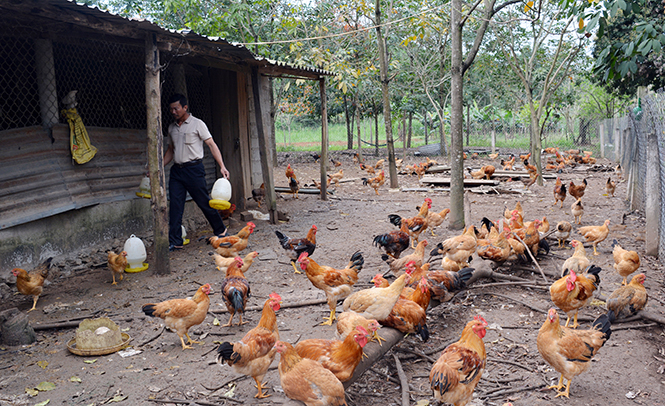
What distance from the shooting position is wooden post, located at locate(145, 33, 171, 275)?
6004 millimetres

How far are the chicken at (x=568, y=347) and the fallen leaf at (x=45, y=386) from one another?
13.0 ft

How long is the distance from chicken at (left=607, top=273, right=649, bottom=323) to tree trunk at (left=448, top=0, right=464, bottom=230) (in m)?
3.97

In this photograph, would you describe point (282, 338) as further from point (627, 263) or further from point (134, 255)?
point (627, 263)

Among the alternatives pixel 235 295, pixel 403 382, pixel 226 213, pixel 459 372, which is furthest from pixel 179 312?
pixel 226 213

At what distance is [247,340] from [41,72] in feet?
18.3

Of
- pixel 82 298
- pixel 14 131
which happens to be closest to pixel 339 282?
pixel 82 298

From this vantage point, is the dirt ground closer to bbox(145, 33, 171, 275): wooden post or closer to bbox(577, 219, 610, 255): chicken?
bbox(577, 219, 610, 255): chicken

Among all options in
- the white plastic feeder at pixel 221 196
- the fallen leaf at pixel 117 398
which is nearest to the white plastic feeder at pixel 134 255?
the white plastic feeder at pixel 221 196

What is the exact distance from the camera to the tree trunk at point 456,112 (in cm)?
810

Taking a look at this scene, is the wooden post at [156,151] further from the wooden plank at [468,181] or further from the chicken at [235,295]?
the wooden plank at [468,181]

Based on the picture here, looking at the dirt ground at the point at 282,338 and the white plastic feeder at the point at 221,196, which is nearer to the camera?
the dirt ground at the point at 282,338

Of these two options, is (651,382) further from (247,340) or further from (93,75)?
(93,75)

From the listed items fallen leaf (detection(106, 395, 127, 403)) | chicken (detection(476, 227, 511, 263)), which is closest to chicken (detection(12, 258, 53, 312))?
fallen leaf (detection(106, 395, 127, 403))

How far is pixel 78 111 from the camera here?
23.6 ft
